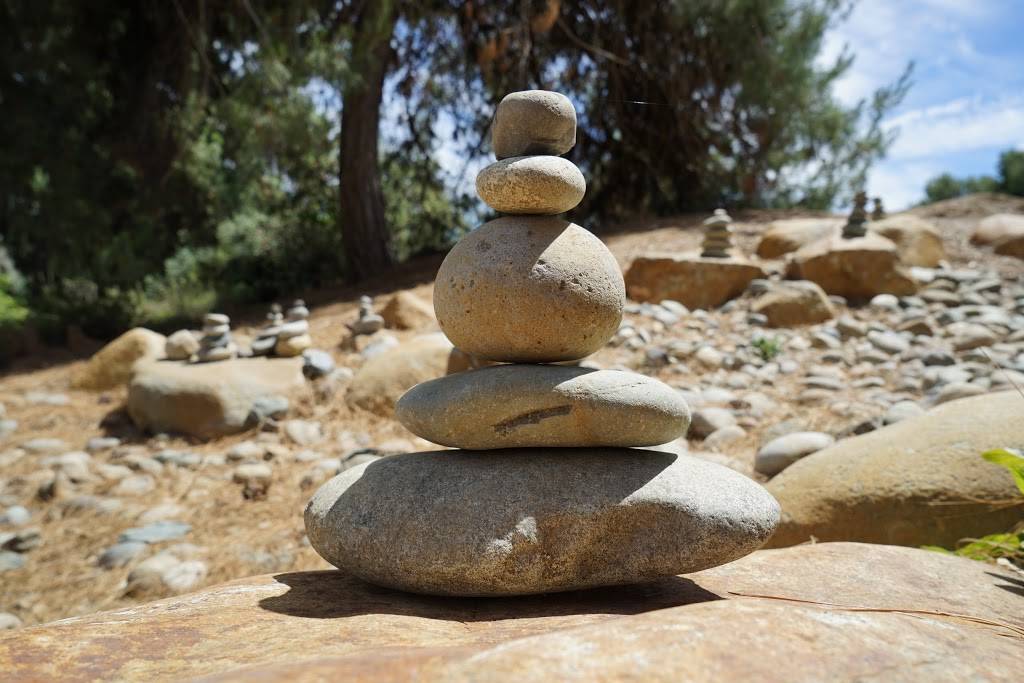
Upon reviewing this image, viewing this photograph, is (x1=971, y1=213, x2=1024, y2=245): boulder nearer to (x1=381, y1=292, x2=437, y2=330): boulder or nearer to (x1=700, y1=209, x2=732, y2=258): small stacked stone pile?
(x1=700, y1=209, x2=732, y2=258): small stacked stone pile

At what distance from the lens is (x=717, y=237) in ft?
26.5

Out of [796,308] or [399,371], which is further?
[796,308]

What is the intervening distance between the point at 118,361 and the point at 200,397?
1744 millimetres

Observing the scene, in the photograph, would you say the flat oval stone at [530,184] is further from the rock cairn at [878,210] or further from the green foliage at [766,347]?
the rock cairn at [878,210]

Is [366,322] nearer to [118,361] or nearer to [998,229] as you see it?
[118,361]

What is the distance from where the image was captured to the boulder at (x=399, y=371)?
6.18m

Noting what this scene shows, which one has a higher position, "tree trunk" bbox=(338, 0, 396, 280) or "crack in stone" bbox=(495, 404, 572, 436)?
"tree trunk" bbox=(338, 0, 396, 280)

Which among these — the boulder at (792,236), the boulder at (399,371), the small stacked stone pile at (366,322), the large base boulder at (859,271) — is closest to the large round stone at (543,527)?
the boulder at (399,371)

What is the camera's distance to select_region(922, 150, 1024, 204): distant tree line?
18.5 m

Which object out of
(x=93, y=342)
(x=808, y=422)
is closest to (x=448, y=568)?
(x=808, y=422)

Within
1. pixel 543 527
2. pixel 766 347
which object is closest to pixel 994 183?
pixel 766 347

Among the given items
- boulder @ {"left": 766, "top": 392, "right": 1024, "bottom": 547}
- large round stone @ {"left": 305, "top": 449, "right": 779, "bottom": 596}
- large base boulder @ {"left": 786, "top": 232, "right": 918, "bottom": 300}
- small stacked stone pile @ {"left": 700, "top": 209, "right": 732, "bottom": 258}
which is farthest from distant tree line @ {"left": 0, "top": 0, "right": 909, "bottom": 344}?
large round stone @ {"left": 305, "top": 449, "right": 779, "bottom": 596}

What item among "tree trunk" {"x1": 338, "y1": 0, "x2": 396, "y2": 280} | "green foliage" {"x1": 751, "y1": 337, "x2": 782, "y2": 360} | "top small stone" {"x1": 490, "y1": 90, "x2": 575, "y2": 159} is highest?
"tree trunk" {"x1": 338, "y1": 0, "x2": 396, "y2": 280}

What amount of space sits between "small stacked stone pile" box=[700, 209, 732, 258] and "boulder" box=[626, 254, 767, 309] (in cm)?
15
